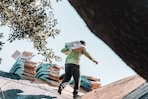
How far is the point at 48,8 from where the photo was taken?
12.7 meters

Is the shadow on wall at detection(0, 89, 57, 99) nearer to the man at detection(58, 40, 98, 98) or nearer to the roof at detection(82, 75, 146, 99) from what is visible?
the man at detection(58, 40, 98, 98)

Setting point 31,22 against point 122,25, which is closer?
point 122,25

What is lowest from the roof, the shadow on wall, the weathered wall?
the weathered wall

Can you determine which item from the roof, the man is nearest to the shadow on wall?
the man

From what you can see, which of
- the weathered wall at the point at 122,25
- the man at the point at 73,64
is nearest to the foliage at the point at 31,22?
the man at the point at 73,64

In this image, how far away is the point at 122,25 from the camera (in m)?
2.13

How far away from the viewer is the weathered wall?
2.09 meters

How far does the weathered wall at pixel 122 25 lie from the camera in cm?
209

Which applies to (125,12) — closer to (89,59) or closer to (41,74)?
(89,59)

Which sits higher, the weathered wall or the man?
the man

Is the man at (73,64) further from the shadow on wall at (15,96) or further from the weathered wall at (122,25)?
the weathered wall at (122,25)

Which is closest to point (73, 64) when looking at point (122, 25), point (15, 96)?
point (15, 96)

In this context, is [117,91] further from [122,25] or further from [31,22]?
[122,25]

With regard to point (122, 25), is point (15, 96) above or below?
above
